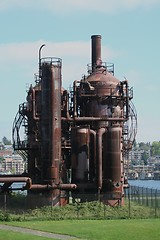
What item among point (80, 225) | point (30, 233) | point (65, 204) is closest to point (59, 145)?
point (65, 204)

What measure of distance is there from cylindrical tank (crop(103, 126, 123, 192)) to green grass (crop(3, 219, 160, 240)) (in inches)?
434

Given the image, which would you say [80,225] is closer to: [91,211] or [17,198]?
[91,211]

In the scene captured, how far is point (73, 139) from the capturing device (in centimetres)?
6412

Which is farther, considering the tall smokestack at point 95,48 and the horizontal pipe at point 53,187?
the tall smokestack at point 95,48

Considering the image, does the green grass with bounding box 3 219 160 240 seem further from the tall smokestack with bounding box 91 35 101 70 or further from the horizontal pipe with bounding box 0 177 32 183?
the tall smokestack with bounding box 91 35 101 70

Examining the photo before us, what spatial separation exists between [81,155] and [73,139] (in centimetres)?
190

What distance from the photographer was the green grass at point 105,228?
→ 136 ft

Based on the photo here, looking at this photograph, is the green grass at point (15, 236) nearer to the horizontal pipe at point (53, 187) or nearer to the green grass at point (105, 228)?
the green grass at point (105, 228)

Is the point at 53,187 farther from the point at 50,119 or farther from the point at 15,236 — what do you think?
the point at 15,236

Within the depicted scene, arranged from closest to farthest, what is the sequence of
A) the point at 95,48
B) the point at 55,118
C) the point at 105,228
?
the point at 105,228 → the point at 55,118 → the point at 95,48

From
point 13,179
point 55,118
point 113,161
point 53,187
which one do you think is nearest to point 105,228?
point 53,187

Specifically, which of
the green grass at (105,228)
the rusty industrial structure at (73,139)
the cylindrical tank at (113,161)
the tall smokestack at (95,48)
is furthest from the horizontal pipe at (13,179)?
the tall smokestack at (95,48)

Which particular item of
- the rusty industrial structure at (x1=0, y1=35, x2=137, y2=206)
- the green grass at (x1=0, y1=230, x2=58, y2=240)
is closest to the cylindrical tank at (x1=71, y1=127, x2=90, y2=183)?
the rusty industrial structure at (x1=0, y1=35, x2=137, y2=206)

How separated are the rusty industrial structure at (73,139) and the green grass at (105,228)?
35.9 ft
